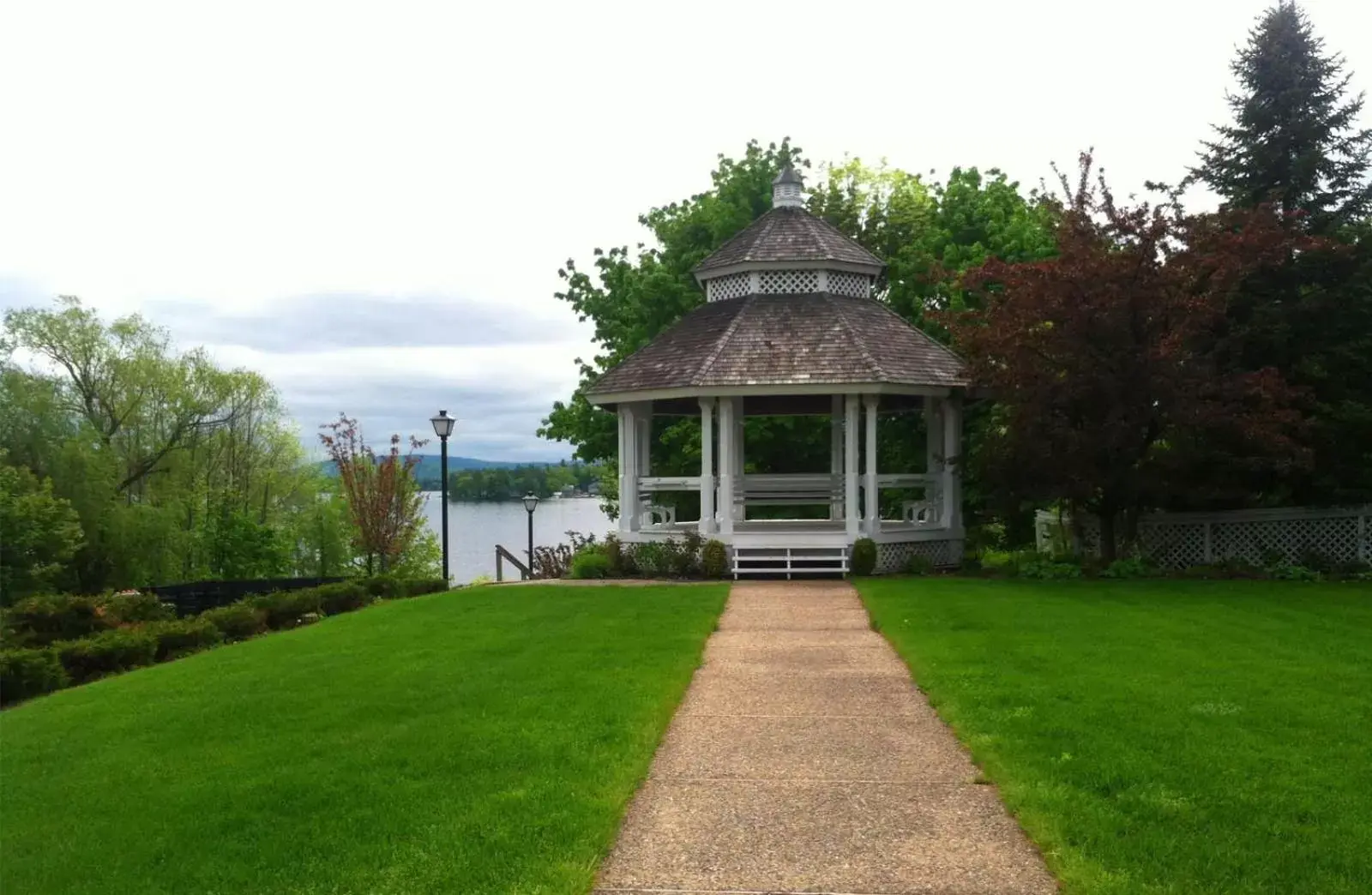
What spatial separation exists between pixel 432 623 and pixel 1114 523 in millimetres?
11487

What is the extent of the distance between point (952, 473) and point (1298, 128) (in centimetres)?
796

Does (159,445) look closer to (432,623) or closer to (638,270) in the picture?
(638,270)

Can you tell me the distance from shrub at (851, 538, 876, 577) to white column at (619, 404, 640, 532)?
3999 mm

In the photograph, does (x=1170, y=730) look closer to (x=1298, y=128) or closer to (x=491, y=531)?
(x=1298, y=128)

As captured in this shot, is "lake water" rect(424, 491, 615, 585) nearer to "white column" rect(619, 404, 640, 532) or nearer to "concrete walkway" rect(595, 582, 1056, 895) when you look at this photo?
"white column" rect(619, 404, 640, 532)

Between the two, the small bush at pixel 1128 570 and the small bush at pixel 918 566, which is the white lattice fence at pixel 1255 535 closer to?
the small bush at pixel 1128 570

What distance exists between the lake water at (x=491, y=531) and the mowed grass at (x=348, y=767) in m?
12.6

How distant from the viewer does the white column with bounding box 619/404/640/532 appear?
62.2 ft

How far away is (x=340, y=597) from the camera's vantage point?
1739 cm

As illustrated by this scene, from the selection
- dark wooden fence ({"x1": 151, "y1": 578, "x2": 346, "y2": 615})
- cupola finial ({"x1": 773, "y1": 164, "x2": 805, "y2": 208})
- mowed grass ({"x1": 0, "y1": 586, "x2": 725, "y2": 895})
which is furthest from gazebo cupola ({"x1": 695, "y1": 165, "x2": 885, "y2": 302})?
mowed grass ({"x1": 0, "y1": 586, "x2": 725, "y2": 895})

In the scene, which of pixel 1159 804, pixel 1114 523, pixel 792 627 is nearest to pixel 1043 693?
pixel 1159 804

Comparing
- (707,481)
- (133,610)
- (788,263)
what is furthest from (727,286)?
(133,610)

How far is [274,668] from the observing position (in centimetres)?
995

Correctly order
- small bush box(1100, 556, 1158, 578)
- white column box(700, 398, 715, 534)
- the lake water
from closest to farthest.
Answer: small bush box(1100, 556, 1158, 578)
white column box(700, 398, 715, 534)
the lake water
